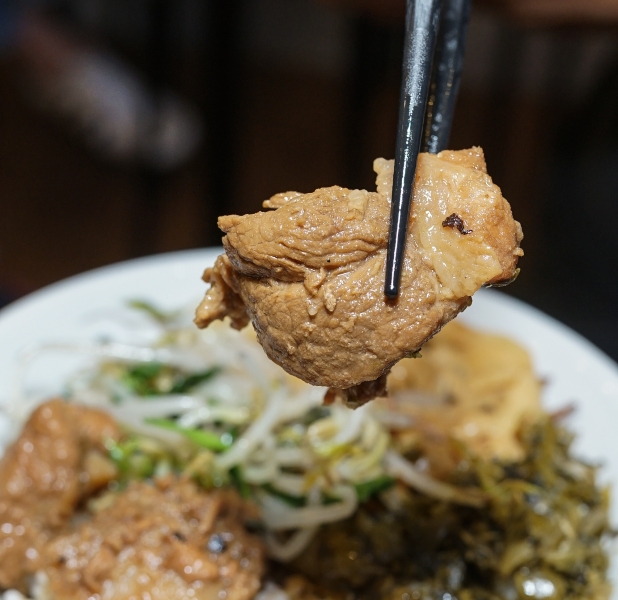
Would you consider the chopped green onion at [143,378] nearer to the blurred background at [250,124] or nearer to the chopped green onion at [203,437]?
the chopped green onion at [203,437]

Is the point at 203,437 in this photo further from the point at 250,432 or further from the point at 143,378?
the point at 143,378

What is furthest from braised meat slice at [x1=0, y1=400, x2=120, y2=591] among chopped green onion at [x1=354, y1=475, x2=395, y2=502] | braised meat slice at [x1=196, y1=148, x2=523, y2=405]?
braised meat slice at [x1=196, y1=148, x2=523, y2=405]

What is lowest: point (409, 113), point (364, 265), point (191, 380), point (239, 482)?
point (239, 482)

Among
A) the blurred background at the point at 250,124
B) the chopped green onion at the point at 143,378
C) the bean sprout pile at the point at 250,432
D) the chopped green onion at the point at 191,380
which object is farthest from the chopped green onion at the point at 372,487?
the blurred background at the point at 250,124

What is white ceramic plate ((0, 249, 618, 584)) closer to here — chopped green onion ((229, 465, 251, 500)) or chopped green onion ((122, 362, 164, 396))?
chopped green onion ((122, 362, 164, 396))

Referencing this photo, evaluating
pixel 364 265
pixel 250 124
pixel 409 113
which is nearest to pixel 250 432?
pixel 364 265
